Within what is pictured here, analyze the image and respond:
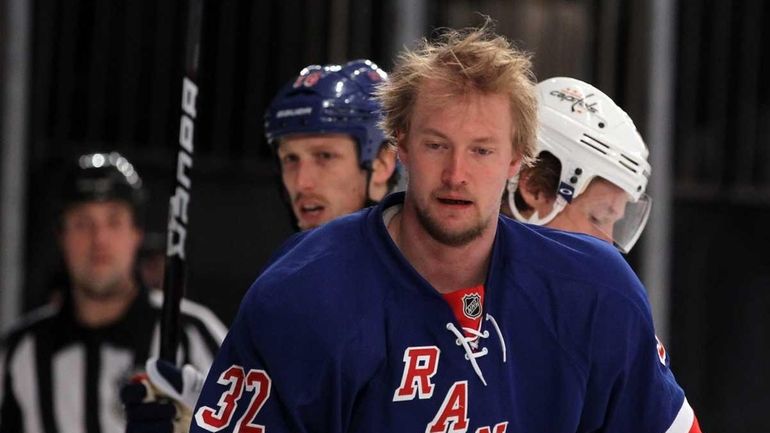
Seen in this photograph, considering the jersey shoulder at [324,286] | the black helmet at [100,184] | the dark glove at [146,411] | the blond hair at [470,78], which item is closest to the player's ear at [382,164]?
the dark glove at [146,411]

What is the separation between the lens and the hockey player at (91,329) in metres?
4.82

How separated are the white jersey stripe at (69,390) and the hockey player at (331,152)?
155cm

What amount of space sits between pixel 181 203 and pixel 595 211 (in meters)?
0.96

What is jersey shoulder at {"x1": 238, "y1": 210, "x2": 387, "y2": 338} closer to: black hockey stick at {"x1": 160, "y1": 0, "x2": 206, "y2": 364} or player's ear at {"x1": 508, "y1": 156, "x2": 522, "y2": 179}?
player's ear at {"x1": 508, "y1": 156, "x2": 522, "y2": 179}

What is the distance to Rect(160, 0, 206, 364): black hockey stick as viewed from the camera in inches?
141

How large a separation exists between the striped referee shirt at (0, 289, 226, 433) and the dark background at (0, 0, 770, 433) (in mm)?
916

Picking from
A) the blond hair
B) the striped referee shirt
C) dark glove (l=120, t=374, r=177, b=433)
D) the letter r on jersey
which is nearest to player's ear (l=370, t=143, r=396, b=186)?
dark glove (l=120, t=374, r=177, b=433)

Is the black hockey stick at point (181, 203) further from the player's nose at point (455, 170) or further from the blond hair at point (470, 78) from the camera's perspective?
the player's nose at point (455, 170)

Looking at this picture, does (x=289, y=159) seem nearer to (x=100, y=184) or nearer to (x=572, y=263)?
(x=572, y=263)

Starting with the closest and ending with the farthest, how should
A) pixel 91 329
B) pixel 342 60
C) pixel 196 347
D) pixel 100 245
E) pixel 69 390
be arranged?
pixel 196 347
pixel 69 390
pixel 91 329
pixel 100 245
pixel 342 60

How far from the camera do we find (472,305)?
273cm

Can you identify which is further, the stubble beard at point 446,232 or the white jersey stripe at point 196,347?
the white jersey stripe at point 196,347

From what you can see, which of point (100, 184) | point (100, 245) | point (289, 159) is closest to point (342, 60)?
point (100, 184)

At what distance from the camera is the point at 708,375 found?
7066 millimetres
